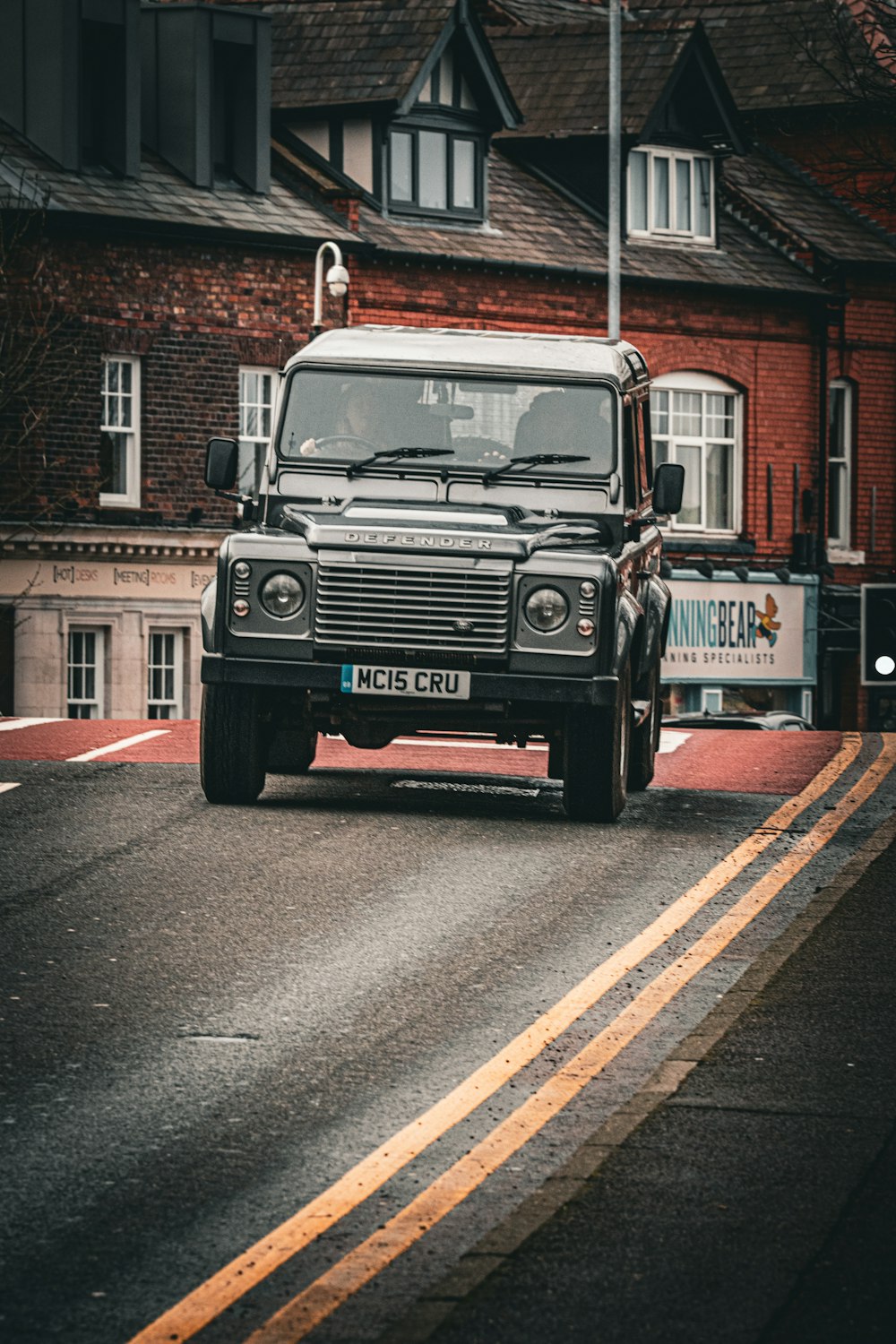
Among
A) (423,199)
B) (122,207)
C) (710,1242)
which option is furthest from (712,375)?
(710,1242)

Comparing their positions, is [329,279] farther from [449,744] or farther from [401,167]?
[449,744]

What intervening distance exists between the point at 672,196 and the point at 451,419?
25.8 meters

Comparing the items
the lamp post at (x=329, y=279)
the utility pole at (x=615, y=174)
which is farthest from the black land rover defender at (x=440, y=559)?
the utility pole at (x=615, y=174)

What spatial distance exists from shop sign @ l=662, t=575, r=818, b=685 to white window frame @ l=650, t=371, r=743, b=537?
34.6 inches

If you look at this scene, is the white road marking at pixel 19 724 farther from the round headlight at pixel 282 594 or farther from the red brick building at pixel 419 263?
the red brick building at pixel 419 263

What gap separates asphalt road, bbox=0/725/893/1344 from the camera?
6270 millimetres

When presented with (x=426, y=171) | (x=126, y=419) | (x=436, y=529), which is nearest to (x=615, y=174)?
(x=426, y=171)

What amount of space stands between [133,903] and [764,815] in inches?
182

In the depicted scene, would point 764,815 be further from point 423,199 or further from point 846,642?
point 846,642

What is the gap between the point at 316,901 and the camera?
10.9 m

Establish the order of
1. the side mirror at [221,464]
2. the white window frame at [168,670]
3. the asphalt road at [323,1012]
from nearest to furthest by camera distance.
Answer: the asphalt road at [323,1012] → the side mirror at [221,464] → the white window frame at [168,670]

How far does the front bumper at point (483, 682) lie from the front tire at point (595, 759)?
6.0 inches

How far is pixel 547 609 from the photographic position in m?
13.0

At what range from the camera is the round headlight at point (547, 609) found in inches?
509
